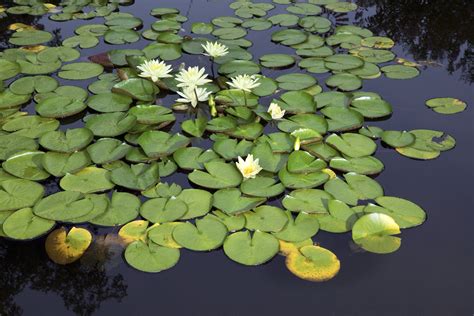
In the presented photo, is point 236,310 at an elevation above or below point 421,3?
below

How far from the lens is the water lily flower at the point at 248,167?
2.85m

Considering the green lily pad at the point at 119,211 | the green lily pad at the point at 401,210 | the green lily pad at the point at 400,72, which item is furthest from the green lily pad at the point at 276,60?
the green lily pad at the point at 119,211

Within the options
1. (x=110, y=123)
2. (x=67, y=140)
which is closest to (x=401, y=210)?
(x=110, y=123)

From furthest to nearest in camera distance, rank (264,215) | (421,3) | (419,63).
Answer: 1. (421,3)
2. (419,63)
3. (264,215)

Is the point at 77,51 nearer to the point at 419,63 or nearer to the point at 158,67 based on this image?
the point at 158,67

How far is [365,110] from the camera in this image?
3.56 metres

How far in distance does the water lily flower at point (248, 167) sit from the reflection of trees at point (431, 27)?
2.01 meters

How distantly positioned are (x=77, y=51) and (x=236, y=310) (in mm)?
2754

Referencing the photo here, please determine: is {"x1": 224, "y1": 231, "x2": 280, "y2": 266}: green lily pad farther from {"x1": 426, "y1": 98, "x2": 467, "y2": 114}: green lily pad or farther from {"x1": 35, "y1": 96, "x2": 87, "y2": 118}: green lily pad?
{"x1": 426, "y1": 98, "x2": 467, "y2": 114}: green lily pad

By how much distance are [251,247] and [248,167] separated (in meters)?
0.48

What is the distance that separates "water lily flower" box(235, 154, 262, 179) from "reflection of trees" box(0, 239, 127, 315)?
2.68 feet

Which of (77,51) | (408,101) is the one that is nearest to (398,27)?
(408,101)

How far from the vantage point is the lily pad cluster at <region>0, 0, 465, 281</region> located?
260 cm

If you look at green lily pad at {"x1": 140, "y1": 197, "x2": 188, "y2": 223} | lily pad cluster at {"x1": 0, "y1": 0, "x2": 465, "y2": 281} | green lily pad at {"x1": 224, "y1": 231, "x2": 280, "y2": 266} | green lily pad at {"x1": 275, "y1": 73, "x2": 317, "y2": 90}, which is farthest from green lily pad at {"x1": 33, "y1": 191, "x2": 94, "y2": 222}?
green lily pad at {"x1": 275, "y1": 73, "x2": 317, "y2": 90}
